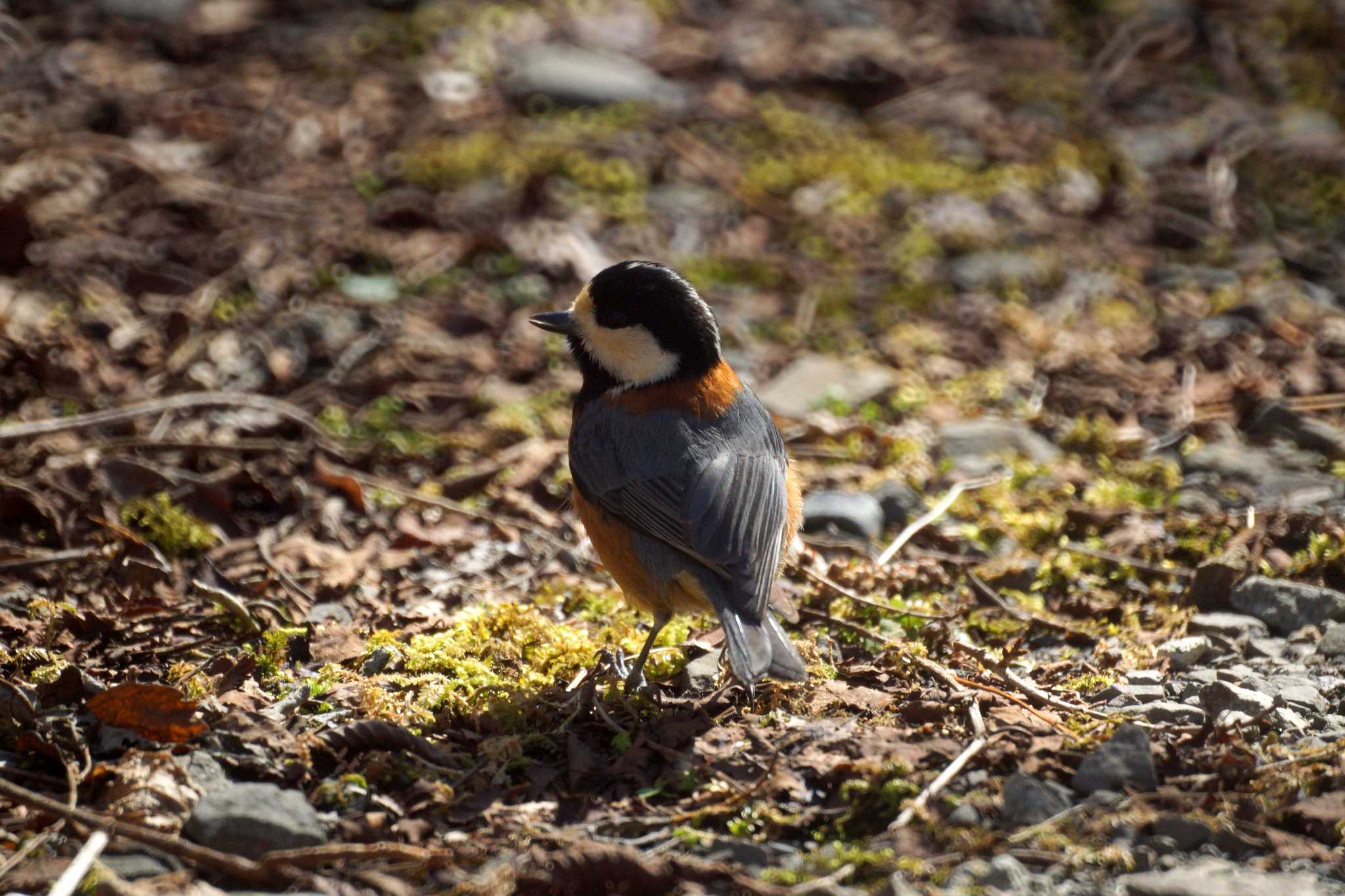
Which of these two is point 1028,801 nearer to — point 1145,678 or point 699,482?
point 1145,678

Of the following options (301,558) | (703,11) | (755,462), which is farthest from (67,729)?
(703,11)

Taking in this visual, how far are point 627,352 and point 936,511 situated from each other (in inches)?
64.4

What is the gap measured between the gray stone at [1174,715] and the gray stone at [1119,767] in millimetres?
411

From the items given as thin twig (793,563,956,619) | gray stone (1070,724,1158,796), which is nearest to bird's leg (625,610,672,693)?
thin twig (793,563,956,619)

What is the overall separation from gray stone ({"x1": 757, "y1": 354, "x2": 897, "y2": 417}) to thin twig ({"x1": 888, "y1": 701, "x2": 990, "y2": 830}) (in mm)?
3100

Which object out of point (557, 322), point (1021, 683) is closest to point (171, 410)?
point (557, 322)

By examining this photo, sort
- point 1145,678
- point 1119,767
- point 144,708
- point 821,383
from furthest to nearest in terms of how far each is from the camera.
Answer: point 821,383
point 1145,678
point 144,708
point 1119,767

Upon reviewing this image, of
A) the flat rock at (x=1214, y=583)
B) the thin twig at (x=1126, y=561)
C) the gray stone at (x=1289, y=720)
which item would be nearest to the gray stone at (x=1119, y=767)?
the gray stone at (x=1289, y=720)

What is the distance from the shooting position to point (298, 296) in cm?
704

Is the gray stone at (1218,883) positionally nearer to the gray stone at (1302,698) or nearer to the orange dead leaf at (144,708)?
the gray stone at (1302,698)

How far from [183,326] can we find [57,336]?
1.88 feet

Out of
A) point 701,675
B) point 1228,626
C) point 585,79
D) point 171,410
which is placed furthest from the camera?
point 585,79

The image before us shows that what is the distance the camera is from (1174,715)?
12.5 feet

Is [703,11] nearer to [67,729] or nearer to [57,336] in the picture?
[57,336]
